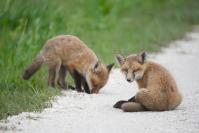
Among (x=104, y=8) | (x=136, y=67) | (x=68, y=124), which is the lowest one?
(x=68, y=124)

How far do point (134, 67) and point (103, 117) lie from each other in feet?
4.21

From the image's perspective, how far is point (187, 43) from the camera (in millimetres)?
19766

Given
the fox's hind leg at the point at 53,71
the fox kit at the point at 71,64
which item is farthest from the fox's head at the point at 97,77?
the fox's hind leg at the point at 53,71

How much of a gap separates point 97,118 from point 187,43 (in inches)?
422

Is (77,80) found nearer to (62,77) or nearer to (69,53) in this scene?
(62,77)

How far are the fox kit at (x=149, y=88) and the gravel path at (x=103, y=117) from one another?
144 mm

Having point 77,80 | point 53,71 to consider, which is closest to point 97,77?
point 77,80

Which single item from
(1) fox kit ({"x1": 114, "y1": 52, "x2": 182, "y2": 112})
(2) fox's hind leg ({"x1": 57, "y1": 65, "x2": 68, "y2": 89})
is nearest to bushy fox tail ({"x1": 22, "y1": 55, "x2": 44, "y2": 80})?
(2) fox's hind leg ({"x1": 57, "y1": 65, "x2": 68, "y2": 89})

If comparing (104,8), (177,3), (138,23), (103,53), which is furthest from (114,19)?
(177,3)

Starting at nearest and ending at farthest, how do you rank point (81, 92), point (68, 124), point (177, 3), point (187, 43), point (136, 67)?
1. point (68, 124)
2. point (136, 67)
3. point (81, 92)
4. point (187, 43)
5. point (177, 3)

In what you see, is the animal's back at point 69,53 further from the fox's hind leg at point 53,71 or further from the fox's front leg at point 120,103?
the fox's front leg at point 120,103

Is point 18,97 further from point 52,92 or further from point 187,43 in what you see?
point 187,43

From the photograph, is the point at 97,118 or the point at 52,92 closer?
the point at 97,118

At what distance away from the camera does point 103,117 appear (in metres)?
9.59
